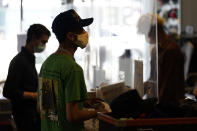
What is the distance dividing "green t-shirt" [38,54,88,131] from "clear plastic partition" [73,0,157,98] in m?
1.54

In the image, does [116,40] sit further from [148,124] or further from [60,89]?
[148,124]

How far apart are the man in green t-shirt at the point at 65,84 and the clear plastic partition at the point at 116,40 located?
154cm

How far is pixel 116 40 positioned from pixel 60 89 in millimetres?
2036

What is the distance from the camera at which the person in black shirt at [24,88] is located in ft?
13.0

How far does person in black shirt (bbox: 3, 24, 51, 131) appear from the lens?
397 cm

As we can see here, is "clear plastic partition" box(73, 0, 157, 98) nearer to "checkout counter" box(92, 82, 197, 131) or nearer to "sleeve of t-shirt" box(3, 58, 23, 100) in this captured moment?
"sleeve of t-shirt" box(3, 58, 23, 100)

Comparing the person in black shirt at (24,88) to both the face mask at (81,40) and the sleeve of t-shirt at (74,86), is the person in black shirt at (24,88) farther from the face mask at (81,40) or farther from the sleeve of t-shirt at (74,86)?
the sleeve of t-shirt at (74,86)

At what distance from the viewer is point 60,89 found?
264 cm

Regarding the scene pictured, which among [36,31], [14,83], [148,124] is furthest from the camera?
[36,31]

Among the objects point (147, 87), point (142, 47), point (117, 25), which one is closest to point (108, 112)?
point (147, 87)

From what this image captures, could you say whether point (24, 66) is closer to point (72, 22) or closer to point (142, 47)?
point (142, 47)

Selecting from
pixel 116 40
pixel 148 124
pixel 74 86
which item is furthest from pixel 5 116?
pixel 148 124

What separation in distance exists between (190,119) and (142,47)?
6.26ft

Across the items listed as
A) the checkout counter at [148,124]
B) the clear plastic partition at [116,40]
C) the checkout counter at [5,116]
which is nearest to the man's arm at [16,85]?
the checkout counter at [5,116]
